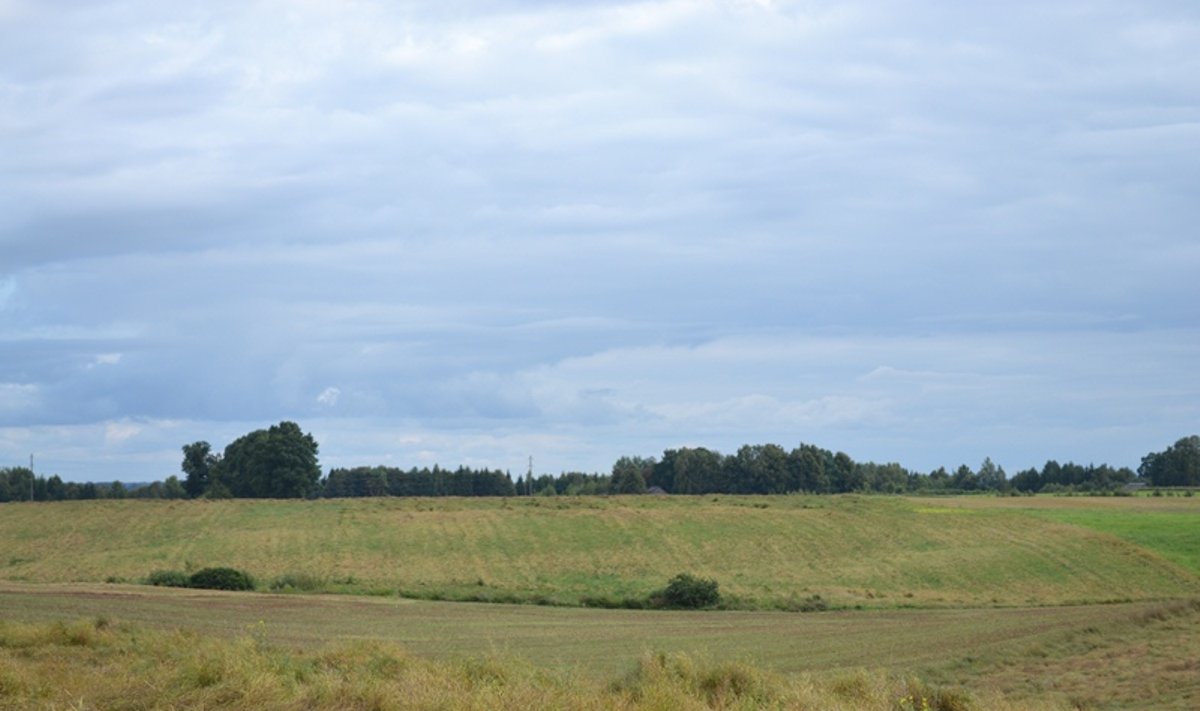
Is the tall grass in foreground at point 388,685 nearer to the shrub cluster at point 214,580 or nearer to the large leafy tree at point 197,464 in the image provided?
the shrub cluster at point 214,580

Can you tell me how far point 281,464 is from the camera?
12294 cm

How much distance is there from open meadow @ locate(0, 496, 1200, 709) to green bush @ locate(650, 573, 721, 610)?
130 cm

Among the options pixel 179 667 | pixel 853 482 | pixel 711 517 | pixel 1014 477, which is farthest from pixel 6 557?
pixel 1014 477

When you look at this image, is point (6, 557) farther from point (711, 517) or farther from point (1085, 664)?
point (1085, 664)

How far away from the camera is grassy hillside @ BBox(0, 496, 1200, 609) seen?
2183 inches

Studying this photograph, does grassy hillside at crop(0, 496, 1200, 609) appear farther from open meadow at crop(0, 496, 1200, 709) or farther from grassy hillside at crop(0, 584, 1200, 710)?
grassy hillside at crop(0, 584, 1200, 710)

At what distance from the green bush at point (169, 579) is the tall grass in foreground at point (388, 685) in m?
31.9

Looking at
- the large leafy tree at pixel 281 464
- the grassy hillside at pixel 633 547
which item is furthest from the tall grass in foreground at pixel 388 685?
the large leafy tree at pixel 281 464

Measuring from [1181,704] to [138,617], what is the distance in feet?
75.5

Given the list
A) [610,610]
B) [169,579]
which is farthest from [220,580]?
[610,610]

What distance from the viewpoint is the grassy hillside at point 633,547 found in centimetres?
5544

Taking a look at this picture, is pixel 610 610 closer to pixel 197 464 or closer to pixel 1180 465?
pixel 197 464

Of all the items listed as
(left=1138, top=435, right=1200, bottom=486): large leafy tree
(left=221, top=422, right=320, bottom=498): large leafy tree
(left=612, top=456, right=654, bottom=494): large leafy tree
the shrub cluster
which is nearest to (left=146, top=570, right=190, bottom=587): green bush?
the shrub cluster

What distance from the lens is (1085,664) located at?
86.4 feet
